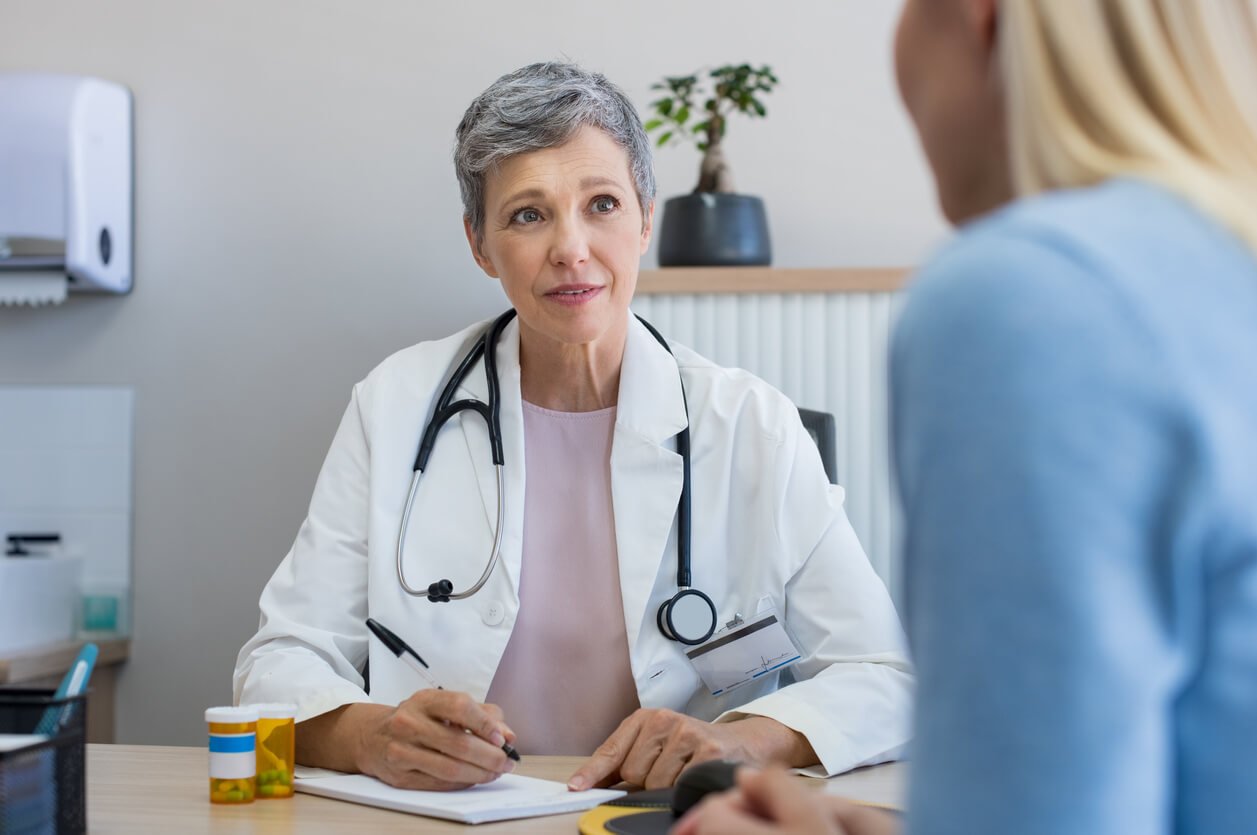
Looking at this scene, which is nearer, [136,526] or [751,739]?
[751,739]

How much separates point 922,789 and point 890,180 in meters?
2.12

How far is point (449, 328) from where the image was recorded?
247cm

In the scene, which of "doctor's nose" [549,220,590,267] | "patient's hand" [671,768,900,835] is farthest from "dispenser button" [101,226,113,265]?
"patient's hand" [671,768,900,835]

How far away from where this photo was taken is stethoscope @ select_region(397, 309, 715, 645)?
144 centimetres

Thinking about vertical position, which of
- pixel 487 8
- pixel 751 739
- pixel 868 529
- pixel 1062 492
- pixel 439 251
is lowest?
pixel 751 739

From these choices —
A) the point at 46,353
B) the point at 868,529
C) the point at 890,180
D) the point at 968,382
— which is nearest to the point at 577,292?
the point at 868,529

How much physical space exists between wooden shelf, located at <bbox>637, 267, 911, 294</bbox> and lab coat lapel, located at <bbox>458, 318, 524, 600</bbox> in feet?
1.64

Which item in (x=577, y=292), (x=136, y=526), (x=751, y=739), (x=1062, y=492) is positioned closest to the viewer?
(x=1062, y=492)

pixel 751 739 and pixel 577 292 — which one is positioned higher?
pixel 577 292

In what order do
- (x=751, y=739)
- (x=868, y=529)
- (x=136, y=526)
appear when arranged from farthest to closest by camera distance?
(x=136, y=526) → (x=868, y=529) → (x=751, y=739)

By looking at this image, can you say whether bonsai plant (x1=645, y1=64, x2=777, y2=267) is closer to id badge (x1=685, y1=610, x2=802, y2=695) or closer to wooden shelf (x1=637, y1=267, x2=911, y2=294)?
wooden shelf (x1=637, y1=267, x2=911, y2=294)

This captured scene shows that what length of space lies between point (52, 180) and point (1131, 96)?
92.7 inches

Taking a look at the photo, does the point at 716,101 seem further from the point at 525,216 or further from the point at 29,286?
the point at 29,286

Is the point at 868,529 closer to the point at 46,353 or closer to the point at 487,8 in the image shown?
the point at 487,8
